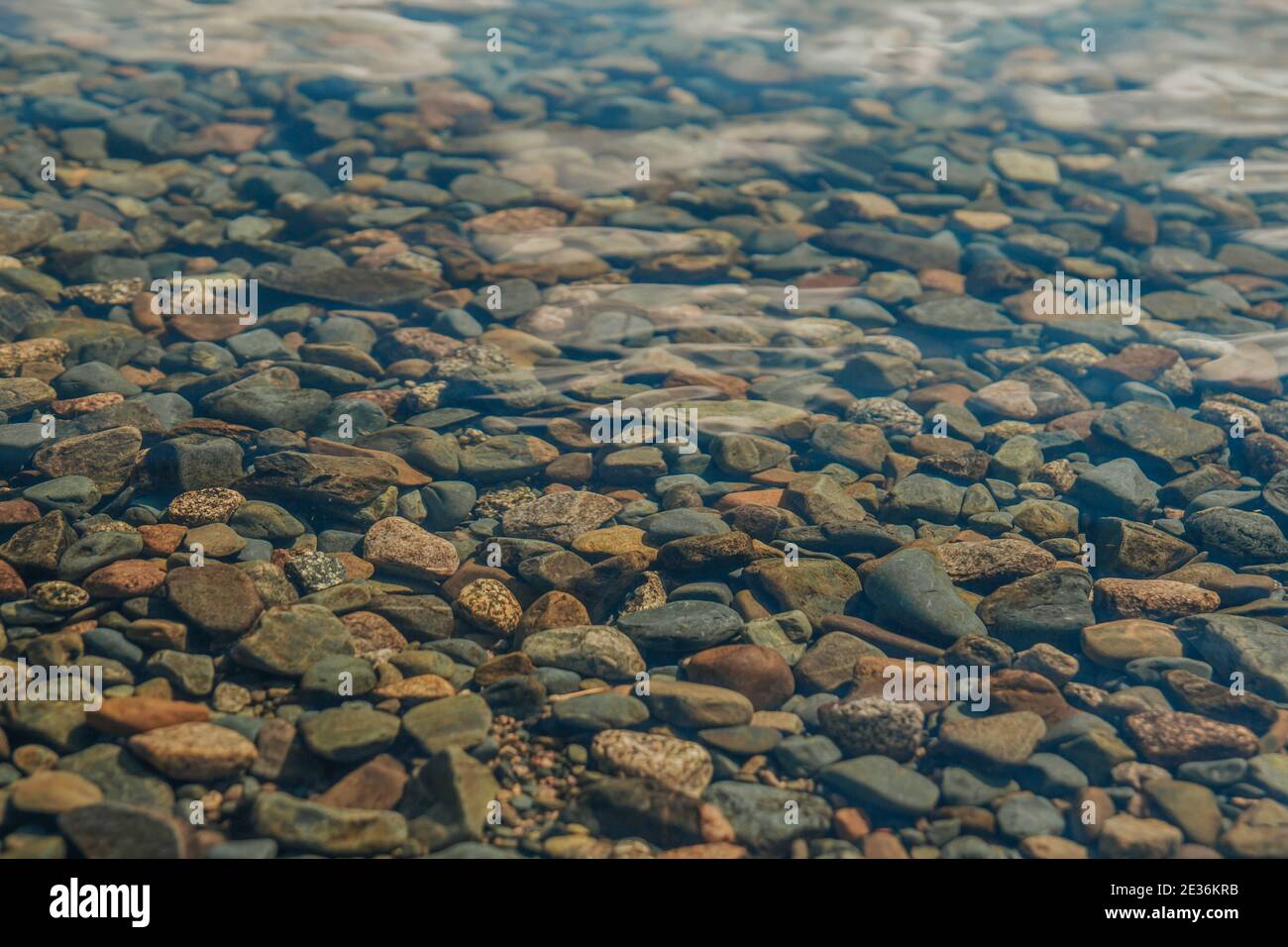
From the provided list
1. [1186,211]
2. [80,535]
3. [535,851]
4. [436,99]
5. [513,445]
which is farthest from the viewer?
[436,99]

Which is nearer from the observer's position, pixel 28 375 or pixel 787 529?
pixel 787 529

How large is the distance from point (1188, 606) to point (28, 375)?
22.6ft

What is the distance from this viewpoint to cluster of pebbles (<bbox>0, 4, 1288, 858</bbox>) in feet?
13.6

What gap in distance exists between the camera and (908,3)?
14141 mm

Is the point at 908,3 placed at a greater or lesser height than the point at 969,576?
greater

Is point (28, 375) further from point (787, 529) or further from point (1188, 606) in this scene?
point (1188, 606)

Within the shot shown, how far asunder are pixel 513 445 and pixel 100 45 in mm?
8868

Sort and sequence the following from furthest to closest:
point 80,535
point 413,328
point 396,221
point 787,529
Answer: point 396,221
point 413,328
point 787,529
point 80,535

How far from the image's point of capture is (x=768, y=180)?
32.4 ft

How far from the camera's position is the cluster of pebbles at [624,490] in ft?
13.6

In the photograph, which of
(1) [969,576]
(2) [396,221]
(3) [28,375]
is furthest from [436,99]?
(1) [969,576]

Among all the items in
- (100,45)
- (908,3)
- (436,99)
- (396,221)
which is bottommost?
(396,221)

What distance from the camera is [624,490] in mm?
6094

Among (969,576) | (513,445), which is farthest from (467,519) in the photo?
(969,576)
